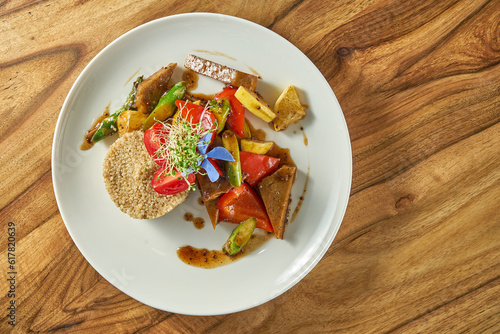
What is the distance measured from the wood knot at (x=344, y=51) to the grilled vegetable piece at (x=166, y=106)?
4.53 ft

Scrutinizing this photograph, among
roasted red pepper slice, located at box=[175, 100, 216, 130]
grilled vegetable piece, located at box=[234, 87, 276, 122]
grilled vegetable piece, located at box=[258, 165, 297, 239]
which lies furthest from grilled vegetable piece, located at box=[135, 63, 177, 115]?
grilled vegetable piece, located at box=[258, 165, 297, 239]

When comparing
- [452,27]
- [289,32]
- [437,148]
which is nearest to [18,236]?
[289,32]

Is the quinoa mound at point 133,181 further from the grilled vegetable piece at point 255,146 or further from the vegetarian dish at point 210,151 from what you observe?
the grilled vegetable piece at point 255,146

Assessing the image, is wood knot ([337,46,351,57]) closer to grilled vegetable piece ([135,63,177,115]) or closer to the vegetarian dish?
the vegetarian dish

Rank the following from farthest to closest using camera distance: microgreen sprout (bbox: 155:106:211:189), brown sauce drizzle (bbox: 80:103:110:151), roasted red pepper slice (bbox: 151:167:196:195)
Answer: brown sauce drizzle (bbox: 80:103:110:151)
roasted red pepper slice (bbox: 151:167:196:195)
microgreen sprout (bbox: 155:106:211:189)

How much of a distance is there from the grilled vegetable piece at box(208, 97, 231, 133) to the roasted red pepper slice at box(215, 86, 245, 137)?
55mm

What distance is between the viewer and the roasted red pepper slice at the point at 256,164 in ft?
8.64

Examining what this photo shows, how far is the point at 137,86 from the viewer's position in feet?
8.96

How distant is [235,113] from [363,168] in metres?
1.22

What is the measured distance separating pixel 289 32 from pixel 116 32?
153 cm

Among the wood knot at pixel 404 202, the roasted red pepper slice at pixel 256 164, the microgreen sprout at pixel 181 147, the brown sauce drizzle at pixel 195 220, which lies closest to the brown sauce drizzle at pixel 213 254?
the brown sauce drizzle at pixel 195 220

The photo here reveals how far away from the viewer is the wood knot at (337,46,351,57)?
2771mm

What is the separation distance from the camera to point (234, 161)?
2.57 m

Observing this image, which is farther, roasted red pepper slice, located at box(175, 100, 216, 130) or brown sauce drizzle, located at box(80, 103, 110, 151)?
brown sauce drizzle, located at box(80, 103, 110, 151)
